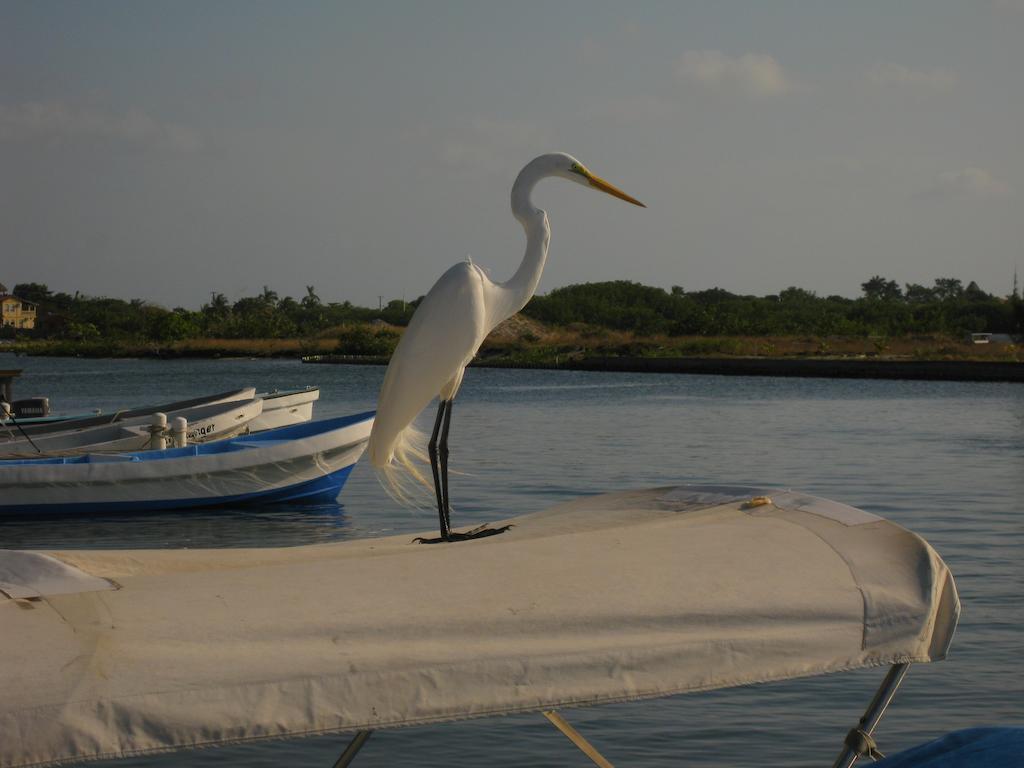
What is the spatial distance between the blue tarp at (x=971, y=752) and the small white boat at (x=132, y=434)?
44.1 ft

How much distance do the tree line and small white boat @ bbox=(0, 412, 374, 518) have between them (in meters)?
59.2

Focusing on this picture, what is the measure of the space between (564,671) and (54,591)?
1294mm

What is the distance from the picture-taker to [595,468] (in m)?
21.2

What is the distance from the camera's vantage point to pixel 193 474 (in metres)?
14.2

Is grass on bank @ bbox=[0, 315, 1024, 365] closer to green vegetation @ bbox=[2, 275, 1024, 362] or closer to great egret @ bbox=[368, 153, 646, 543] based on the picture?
green vegetation @ bbox=[2, 275, 1024, 362]

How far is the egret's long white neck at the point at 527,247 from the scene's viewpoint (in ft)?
25.5

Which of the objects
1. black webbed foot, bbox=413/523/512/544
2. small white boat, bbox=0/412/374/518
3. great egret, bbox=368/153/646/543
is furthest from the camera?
small white boat, bbox=0/412/374/518

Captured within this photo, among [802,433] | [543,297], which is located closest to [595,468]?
[802,433]

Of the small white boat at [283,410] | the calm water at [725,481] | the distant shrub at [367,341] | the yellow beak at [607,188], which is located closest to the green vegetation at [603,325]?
the distant shrub at [367,341]

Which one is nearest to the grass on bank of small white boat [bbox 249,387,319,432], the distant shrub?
the distant shrub

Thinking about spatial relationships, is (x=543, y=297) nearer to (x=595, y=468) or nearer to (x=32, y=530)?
(x=595, y=468)

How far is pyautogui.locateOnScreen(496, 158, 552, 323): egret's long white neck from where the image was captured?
777 centimetres

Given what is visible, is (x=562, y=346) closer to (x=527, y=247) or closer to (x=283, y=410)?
(x=283, y=410)

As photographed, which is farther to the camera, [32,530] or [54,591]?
[32,530]
